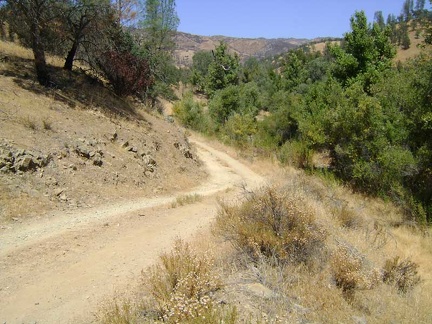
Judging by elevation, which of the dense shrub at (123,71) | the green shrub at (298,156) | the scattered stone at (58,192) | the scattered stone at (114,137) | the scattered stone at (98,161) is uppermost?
the dense shrub at (123,71)

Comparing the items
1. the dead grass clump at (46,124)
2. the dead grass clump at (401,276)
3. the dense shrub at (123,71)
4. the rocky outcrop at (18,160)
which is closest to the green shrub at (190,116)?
the dense shrub at (123,71)

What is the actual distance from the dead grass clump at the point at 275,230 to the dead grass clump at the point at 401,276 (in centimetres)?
119

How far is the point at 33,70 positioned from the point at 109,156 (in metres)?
5.55

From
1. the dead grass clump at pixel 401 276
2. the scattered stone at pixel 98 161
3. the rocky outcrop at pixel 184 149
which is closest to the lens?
the dead grass clump at pixel 401 276

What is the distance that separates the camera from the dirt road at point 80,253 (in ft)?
14.9

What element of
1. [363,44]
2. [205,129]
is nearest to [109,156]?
[363,44]

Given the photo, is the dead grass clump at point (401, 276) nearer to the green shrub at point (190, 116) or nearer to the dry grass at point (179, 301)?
the dry grass at point (179, 301)

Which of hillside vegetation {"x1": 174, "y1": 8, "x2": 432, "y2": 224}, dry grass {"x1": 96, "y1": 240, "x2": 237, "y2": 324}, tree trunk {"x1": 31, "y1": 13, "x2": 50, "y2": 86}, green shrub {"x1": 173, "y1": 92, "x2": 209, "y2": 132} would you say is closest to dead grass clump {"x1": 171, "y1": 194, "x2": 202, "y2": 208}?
dry grass {"x1": 96, "y1": 240, "x2": 237, "y2": 324}

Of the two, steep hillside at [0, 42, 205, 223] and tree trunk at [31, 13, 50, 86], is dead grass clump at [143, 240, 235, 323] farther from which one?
tree trunk at [31, 13, 50, 86]

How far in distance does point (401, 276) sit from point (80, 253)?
208 inches

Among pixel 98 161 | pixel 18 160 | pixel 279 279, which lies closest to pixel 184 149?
pixel 98 161

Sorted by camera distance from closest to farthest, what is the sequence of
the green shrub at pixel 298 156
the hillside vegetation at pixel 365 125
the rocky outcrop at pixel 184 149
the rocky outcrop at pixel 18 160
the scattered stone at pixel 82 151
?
1. the rocky outcrop at pixel 18 160
2. the scattered stone at pixel 82 151
3. the hillside vegetation at pixel 365 125
4. the rocky outcrop at pixel 184 149
5. the green shrub at pixel 298 156

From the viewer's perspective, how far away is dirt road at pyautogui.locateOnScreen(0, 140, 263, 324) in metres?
4.55

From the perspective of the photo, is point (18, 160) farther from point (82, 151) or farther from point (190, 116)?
point (190, 116)
